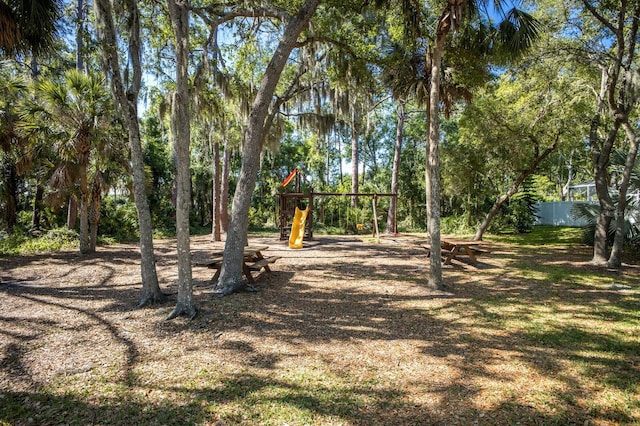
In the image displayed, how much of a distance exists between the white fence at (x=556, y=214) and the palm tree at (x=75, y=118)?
19.7 meters

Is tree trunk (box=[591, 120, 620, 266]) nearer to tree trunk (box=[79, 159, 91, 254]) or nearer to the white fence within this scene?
the white fence

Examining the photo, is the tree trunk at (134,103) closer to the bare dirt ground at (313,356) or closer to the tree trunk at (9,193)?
the bare dirt ground at (313,356)

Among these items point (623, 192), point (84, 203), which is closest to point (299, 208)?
point (84, 203)

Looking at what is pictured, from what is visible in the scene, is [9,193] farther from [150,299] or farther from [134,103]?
[150,299]

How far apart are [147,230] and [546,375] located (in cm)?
490

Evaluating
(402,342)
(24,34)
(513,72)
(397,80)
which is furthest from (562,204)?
(24,34)

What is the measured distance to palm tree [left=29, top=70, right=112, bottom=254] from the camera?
9203 millimetres

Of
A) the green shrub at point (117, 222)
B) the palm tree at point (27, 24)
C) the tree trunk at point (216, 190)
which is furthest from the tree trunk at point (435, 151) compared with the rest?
the green shrub at point (117, 222)

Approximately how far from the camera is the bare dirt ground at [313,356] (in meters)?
2.75

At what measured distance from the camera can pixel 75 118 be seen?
31.6ft

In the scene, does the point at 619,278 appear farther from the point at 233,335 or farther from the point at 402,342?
the point at 233,335

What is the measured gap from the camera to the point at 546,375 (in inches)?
127

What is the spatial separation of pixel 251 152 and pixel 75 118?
669 centimetres

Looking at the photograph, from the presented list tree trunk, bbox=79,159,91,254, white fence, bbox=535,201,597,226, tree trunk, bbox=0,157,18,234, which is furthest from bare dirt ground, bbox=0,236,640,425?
white fence, bbox=535,201,597,226
